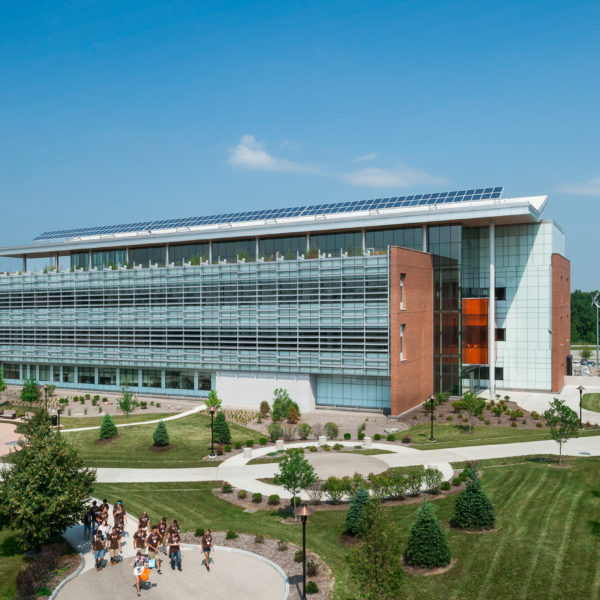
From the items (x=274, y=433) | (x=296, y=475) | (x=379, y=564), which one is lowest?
(x=274, y=433)

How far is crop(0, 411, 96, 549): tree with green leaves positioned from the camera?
22.4 metres

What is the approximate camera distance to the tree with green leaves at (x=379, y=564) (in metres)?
16.5

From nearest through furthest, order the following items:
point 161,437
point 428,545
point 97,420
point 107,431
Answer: point 428,545 → point 161,437 → point 107,431 → point 97,420

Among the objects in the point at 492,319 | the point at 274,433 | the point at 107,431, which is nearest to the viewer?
the point at 274,433

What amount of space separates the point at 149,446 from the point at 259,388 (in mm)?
16187

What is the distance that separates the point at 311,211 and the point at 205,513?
44413mm

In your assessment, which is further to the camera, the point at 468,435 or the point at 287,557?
the point at 468,435

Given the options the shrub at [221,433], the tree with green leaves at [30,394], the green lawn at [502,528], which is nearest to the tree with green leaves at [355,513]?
the green lawn at [502,528]

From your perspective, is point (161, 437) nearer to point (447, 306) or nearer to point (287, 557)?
point (287, 557)

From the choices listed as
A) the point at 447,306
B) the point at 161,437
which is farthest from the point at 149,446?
the point at 447,306

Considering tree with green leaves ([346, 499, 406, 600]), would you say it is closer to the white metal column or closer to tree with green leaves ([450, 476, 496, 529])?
tree with green leaves ([450, 476, 496, 529])

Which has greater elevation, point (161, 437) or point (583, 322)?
point (583, 322)

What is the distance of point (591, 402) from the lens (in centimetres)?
5881

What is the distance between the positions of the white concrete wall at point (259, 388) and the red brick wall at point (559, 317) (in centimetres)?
2669
